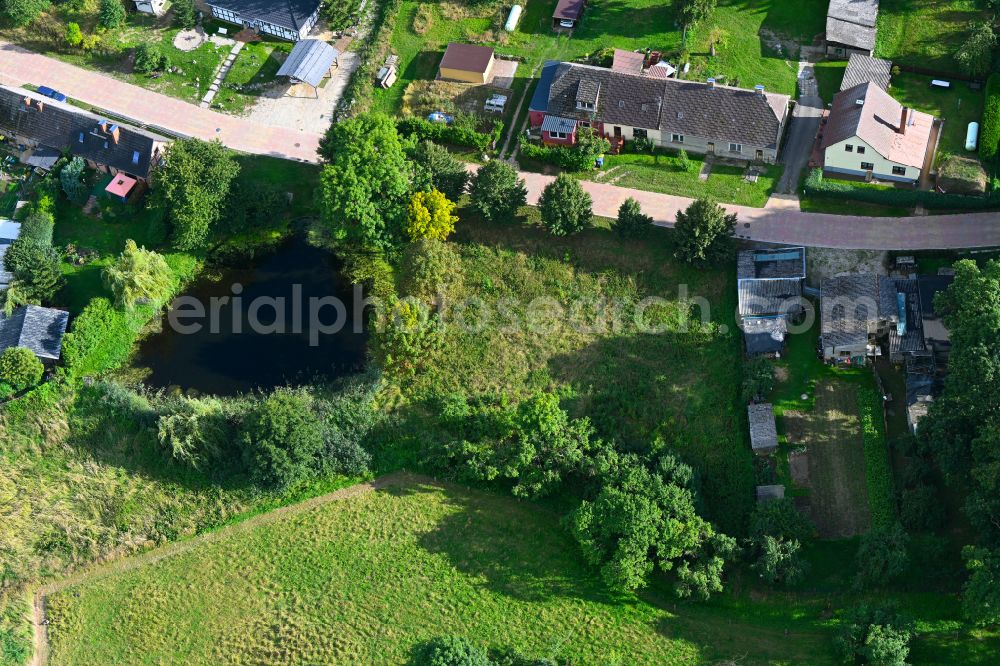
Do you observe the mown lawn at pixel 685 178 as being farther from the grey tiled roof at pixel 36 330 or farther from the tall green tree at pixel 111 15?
the tall green tree at pixel 111 15

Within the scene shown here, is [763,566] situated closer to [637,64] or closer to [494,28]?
[637,64]

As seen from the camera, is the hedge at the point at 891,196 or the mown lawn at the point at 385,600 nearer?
the mown lawn at the point at 385,600

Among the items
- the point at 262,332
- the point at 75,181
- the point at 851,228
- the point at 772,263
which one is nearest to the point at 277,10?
the point at 75,181

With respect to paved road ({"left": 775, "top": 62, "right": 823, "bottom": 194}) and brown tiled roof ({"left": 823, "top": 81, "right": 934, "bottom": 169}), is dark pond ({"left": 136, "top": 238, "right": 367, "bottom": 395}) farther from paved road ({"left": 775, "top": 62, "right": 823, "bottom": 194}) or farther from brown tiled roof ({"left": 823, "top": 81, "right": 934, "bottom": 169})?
brown tiled roof ({"left": 823, "top": 81, "right": 934, "bottom": 169})

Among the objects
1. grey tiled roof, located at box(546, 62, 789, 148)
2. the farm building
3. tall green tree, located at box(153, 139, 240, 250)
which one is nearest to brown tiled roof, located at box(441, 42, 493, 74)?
the farm building

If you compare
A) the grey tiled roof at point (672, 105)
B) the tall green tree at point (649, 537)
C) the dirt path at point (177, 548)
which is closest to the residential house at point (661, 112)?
the grey tiled roof at point (672, 105)

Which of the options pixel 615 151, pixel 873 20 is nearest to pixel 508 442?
pixel 615 151
